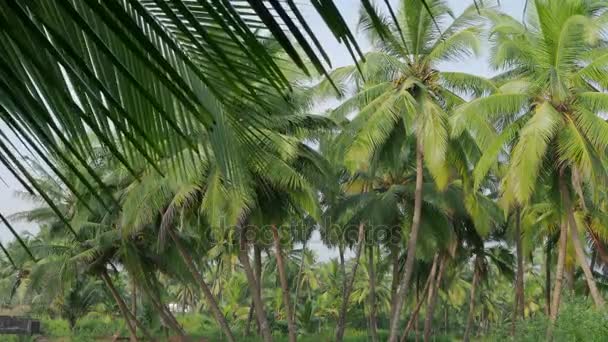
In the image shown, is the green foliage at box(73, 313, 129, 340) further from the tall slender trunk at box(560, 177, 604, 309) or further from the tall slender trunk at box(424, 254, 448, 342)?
the tall slender trunk at box(560, 177, 604, 309)

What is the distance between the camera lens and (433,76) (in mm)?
20750

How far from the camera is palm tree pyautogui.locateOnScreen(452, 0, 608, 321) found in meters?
16.2

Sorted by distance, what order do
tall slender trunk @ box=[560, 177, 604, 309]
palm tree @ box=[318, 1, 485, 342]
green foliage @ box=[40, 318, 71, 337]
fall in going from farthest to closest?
green foliage @ box=[40, 318, 71, 337]
palm tree @ box=[318, 1, 485, 342]
tall slender trunk @ box=[560, 177, 604, 309]

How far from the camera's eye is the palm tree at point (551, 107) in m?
16.2

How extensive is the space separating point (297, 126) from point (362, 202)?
616 cm

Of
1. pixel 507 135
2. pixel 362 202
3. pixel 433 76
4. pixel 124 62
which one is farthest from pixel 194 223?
pixel 124 62

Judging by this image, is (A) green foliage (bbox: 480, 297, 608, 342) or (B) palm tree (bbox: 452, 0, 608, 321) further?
(B) palm tree (bbox: 452, 0, 608, 321)

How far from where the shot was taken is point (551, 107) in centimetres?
1689

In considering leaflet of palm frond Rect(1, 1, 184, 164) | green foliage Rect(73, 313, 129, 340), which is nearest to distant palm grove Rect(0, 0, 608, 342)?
leaflet of palm frond Rect(1, 1, 184, 164)

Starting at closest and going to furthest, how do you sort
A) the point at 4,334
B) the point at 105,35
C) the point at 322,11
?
the point at 322,11
the point at 105,35
the point at 4,334

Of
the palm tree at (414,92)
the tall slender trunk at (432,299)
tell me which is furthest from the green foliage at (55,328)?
the palm tree at (414,92)

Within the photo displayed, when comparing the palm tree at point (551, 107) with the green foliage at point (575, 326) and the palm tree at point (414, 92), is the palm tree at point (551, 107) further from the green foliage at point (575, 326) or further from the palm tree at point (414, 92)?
the green foliage at point (575, 326)

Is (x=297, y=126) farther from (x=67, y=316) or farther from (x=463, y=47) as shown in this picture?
(x=67, y=316)

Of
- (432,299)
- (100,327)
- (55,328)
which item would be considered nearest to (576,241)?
(432,299)
